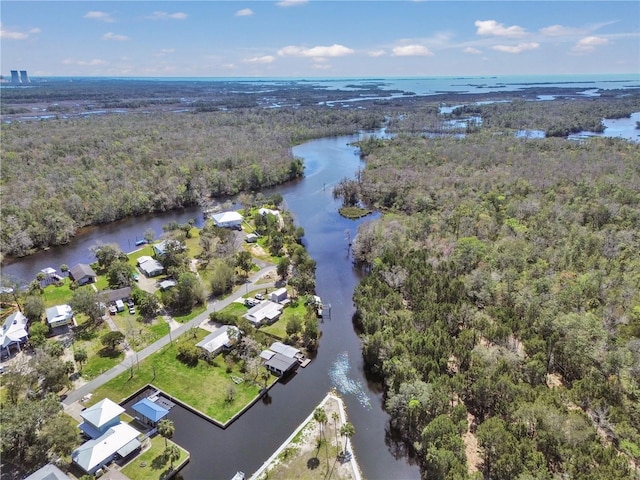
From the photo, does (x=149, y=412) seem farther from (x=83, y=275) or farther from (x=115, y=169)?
(x=115, y=169)

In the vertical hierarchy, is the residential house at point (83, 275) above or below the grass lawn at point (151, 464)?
above

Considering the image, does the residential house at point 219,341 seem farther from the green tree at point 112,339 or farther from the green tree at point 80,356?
the green tree at point 80,356

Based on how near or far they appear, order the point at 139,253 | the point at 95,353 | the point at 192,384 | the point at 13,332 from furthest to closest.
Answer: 1. the point at 139,253
2. the point at 13,332
3. the point at 95,353
4. the point at 192,384

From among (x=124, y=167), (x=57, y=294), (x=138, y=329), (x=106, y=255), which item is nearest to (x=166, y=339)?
(x=138, y=329)

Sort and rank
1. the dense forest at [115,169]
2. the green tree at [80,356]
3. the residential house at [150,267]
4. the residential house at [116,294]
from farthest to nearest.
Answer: the dense forest at [115,169]
the residential house at [150,267]
the residential house at [116,294]
the green tree at [80,356]

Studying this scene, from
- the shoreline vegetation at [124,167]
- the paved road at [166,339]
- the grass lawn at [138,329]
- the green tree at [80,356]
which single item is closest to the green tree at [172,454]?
the paved road at [166,339]

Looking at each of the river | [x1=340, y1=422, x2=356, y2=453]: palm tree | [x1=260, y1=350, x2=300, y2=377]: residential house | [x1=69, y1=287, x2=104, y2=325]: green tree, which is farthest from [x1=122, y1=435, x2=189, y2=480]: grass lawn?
[x1=69, y1=287, x2=104, y2=325]: green tree

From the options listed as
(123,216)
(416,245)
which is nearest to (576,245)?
(416,245)
